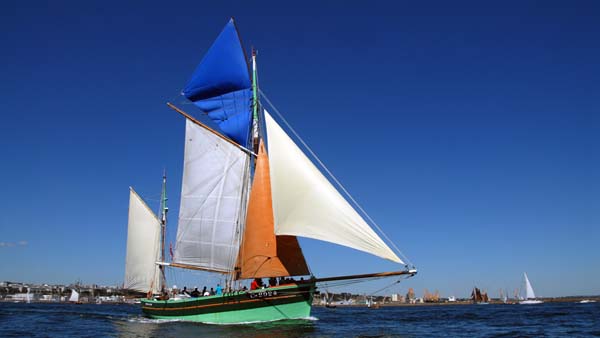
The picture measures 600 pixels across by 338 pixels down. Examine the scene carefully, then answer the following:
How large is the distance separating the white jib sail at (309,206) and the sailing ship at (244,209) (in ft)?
0.20

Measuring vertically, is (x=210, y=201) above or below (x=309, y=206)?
above

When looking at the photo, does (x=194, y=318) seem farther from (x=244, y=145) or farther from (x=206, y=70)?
(x=206, y=70)

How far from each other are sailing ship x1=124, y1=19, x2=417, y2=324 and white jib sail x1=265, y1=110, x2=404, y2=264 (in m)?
0.06

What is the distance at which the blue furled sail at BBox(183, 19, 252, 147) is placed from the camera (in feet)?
141

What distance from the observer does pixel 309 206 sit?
31.5 m

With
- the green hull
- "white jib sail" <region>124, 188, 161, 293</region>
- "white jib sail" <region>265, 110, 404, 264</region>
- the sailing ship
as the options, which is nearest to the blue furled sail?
the sailing ship

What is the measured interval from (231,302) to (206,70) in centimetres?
2002

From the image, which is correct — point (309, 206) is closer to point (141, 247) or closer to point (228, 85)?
point (228, 85)

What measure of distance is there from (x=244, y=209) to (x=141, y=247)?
2246 cm

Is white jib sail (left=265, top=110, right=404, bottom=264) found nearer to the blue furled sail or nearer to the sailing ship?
the sailing ship

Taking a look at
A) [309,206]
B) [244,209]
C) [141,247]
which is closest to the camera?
[309,206]

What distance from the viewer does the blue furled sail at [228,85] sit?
1697 inches

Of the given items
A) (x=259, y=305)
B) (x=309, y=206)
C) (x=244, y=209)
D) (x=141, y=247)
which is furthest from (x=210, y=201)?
(x=141, y=247)

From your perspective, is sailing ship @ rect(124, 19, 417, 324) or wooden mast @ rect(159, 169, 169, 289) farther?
wooden mast @ rect(159, 169, 169, 289)
